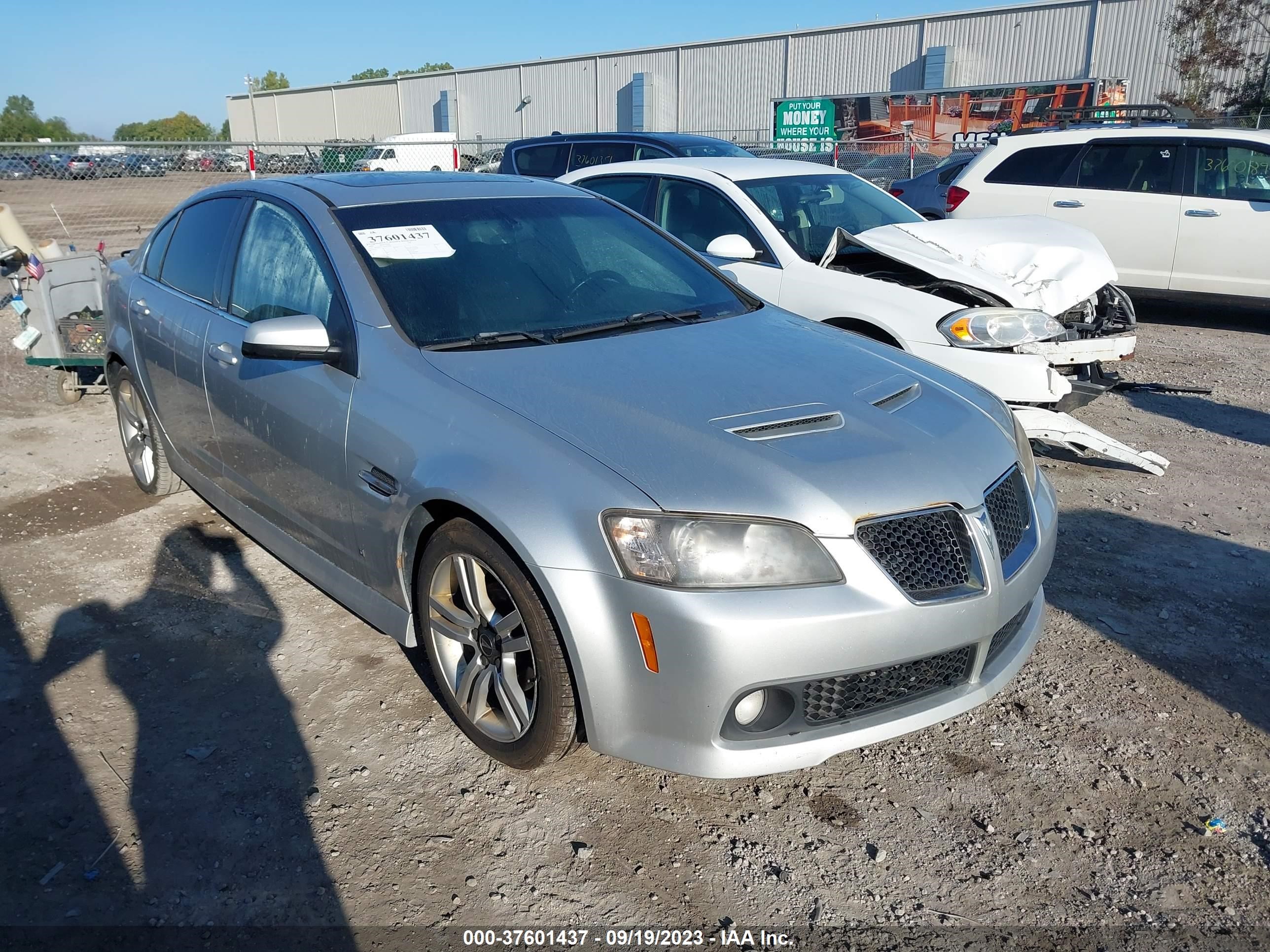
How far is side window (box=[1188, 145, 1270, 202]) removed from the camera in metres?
8.81

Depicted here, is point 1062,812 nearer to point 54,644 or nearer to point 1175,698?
point 1175,698

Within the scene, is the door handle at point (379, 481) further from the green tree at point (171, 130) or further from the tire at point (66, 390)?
the green tree at point (171, 130)

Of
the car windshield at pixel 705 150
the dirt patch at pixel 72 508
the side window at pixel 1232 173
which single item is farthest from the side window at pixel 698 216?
the side window at pixel 1232 173

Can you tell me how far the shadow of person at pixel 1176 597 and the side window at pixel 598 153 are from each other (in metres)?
6.54

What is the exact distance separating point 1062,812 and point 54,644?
356 centimetres

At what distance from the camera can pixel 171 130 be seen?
392ft

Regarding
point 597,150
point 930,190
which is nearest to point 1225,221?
point 930,190

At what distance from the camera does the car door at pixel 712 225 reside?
5961 mm

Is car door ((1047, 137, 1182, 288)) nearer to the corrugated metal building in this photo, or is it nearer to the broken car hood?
the broken car hood

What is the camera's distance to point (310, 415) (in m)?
3.33

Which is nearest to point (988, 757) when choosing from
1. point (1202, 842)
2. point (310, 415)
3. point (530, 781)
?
point (1202, 842)

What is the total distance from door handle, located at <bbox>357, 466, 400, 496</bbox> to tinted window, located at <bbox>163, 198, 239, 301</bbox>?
157 centimetres

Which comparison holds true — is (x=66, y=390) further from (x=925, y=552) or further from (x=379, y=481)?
(x=925, y=552)

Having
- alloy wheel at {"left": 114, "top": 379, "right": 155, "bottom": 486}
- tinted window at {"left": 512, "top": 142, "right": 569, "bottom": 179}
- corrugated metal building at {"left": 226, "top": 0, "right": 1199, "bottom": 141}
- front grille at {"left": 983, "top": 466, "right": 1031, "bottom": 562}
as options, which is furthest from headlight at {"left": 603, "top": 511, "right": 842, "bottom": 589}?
corrugated metal building at {"left": 226, "top": 0, "right": 1199, "bottom": 141}
